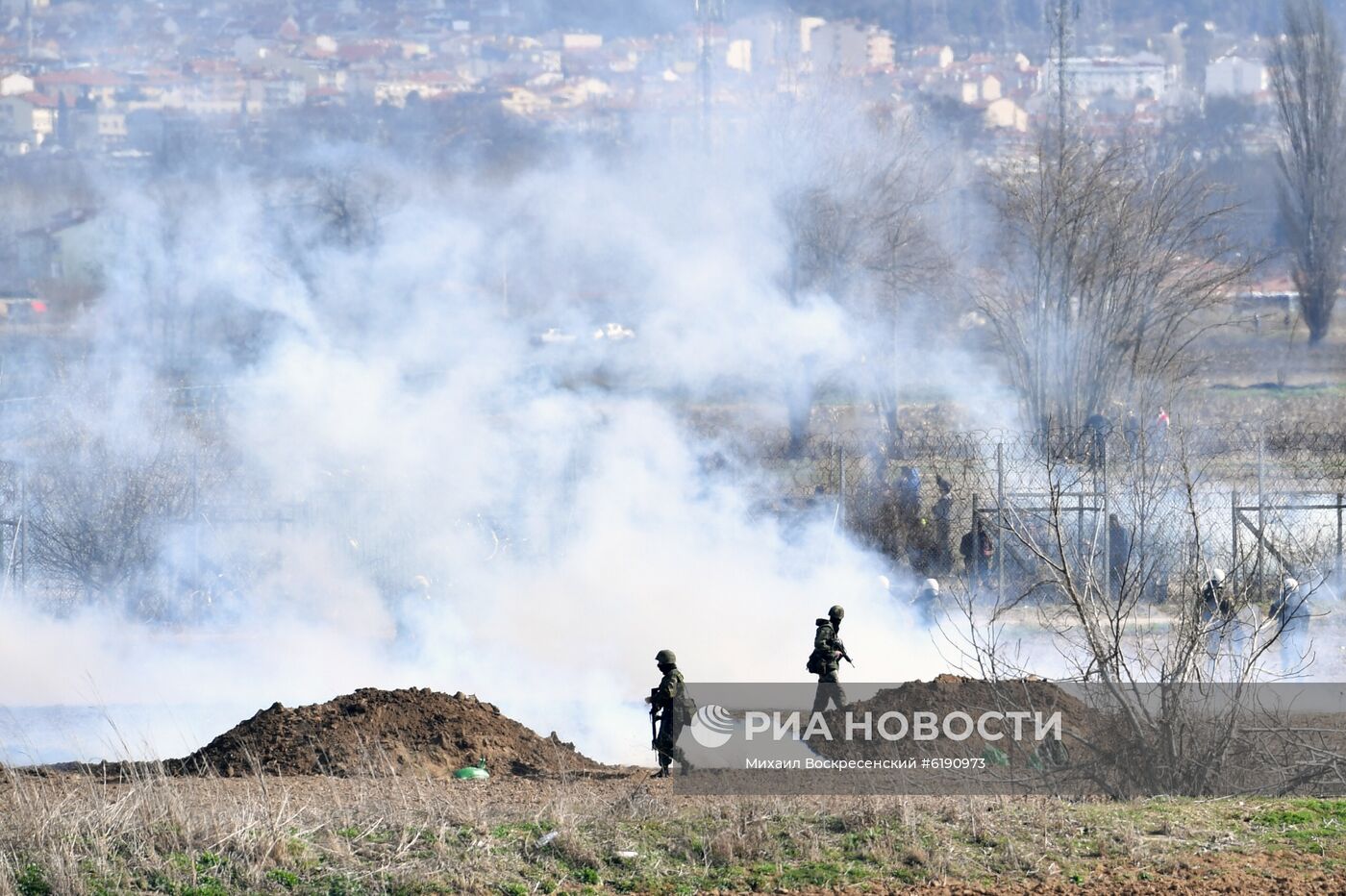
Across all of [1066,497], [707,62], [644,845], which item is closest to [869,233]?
[707,62]

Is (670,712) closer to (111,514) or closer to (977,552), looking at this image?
(977,552)

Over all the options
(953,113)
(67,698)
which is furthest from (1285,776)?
(953,113)

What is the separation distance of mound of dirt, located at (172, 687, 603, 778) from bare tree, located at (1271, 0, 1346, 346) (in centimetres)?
3297

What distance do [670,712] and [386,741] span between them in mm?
2045

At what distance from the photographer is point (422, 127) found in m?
44.8

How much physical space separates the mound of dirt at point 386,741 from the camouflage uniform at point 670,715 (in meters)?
0.75

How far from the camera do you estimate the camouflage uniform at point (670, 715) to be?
11.2 meters

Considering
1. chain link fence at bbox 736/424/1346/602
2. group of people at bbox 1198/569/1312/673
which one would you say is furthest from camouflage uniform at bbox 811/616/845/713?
chain link fence at bbox 736/424/1346/602

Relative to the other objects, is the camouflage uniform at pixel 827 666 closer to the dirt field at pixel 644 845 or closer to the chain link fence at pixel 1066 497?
the dirt field at pixel 644 845

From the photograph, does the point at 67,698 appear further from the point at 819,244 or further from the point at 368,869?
the point at 819,244

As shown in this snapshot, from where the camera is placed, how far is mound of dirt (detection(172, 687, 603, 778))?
11164mm

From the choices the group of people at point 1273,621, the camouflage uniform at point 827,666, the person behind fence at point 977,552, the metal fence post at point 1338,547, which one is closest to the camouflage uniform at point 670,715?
the camouflage uniform at point 827,666

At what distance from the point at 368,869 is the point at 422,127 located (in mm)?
38339

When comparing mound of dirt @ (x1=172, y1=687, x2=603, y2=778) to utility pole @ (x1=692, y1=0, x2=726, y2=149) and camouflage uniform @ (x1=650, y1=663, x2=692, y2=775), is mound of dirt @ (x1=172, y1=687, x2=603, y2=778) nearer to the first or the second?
camouflage uniform @ (x1=650, y1=663, x2=692, y2=775)
